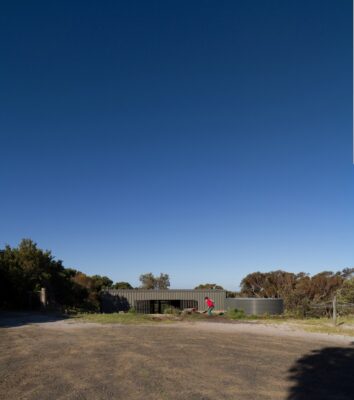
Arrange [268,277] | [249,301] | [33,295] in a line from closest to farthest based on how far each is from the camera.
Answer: [249,301], [33,295], [268,277]

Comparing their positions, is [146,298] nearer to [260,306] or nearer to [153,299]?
[153,299]

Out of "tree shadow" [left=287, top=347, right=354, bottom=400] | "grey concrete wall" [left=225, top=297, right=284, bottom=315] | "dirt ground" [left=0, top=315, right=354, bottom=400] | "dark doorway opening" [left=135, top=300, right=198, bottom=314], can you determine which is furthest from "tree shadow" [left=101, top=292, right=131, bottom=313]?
"tree shadow" [left=287, top=347, right=354, bottom=400]

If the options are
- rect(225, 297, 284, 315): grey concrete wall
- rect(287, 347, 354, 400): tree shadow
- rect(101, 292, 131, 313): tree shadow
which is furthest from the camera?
rect(101, 292, 131, 313): tree shadow

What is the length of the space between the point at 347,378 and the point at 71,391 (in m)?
5.84

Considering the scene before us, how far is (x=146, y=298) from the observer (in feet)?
136

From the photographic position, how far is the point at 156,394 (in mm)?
7656

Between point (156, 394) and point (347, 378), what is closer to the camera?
point (156, 394)

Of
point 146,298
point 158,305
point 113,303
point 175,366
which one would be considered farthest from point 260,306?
point 175,366

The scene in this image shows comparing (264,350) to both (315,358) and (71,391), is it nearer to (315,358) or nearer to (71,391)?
(315,358)

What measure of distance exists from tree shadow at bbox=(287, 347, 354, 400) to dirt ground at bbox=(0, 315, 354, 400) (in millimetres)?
19

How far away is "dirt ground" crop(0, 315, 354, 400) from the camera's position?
7.80 m

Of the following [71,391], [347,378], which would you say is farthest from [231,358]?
[71,391]

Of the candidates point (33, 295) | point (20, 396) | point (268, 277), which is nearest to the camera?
point (20, 396)

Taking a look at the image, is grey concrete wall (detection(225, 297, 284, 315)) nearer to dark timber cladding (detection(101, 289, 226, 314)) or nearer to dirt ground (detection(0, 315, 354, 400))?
dark timber cladding (detection(101, 289, 226, 314))
